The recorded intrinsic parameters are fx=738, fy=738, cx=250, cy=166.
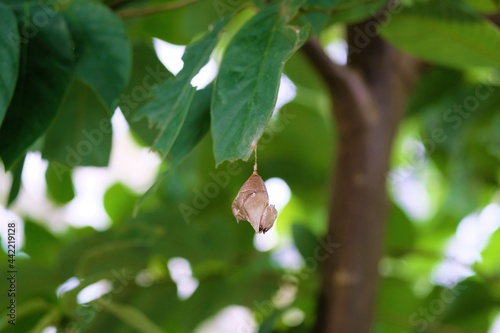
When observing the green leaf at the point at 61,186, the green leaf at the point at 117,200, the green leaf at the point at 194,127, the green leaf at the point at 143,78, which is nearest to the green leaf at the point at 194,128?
the green leaf at the point at 194,127

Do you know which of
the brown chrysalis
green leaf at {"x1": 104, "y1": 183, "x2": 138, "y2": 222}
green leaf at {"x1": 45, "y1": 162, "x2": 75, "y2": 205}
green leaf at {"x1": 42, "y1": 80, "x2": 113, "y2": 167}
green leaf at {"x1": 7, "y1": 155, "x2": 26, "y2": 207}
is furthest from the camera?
green leaf at {"x1": 104, "y1": 183, "x2": 138, "y2": 222}

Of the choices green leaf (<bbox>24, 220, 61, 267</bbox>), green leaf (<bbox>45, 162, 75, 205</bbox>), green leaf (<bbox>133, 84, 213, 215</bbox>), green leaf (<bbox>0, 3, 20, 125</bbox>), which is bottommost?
green leaf (<bbox>24, 220, 61, 267</bbox>)

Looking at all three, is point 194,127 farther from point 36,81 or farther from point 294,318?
point 294,318

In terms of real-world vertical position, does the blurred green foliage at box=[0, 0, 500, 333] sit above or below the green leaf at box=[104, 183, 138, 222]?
above

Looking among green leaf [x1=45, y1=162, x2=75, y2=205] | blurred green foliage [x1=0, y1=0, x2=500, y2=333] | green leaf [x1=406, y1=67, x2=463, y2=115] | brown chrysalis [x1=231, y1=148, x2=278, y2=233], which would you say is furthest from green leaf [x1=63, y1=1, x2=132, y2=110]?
green leaf [x1=406, y1=67, x2=463, y2=115]

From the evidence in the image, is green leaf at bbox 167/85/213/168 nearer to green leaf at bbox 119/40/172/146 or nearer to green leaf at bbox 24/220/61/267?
green leaf at bbox 119/40/172/146

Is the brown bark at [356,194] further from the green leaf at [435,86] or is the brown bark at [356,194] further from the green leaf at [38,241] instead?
the green leaf at [38,241]

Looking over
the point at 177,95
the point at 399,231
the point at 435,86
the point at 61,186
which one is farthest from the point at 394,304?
the point at 177,95
